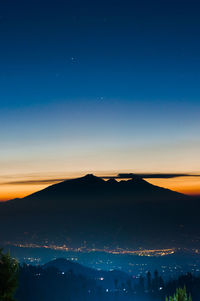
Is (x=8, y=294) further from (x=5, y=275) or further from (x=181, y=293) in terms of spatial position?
(x=181, y=293)

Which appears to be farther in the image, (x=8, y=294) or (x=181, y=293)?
(x=181, y=293)

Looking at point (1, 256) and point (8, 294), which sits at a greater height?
point (1, 256)

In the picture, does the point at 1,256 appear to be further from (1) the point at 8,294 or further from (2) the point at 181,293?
(2) the point at 181,293

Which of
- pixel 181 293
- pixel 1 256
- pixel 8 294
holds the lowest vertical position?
pixel 181 293

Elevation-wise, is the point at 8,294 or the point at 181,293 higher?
the point at 8,294

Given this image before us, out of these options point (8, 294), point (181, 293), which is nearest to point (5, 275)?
point (8, 294)

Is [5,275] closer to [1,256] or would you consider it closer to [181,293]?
[1,256]

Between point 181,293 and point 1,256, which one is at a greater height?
point 1,256
